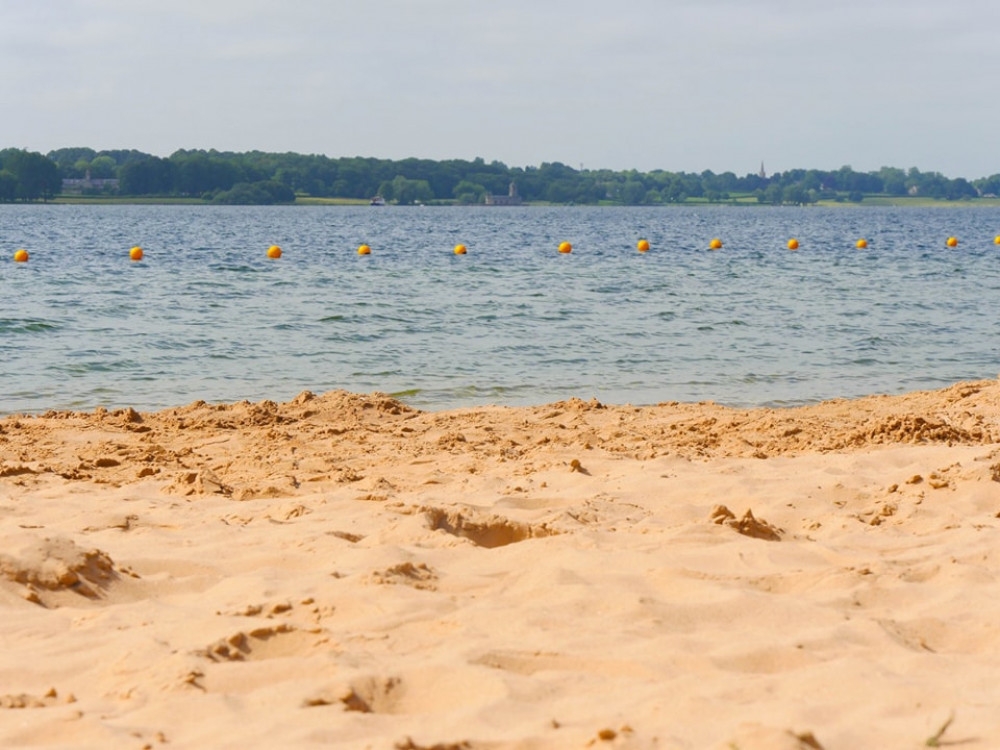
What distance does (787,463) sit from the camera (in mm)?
Result: 5938

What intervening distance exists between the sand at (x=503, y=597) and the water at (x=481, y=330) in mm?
3840

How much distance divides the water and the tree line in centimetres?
8263

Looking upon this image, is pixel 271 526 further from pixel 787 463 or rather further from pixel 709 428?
pixel 709 428

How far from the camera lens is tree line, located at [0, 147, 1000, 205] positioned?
347 ft

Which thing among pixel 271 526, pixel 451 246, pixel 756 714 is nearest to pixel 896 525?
pixel 756 714

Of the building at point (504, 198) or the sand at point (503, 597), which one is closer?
the sand at point (503, 597)

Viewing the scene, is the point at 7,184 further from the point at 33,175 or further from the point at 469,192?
the point at 469,192

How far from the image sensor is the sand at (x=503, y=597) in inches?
105

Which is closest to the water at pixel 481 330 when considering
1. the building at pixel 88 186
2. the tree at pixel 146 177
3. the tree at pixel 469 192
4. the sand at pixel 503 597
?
the sand at pixel 503 597

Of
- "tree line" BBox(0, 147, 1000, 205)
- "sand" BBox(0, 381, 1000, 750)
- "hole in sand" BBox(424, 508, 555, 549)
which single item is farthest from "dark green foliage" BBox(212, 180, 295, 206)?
"hole in sand" BBox(424, 508, 555, 549)

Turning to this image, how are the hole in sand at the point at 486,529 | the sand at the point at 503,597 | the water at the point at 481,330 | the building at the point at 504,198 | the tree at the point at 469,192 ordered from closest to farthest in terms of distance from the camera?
the sand at the point at 503,597, the hole in sand at the point at 486,529, the water at the point at 481,330, the tree at the point at 469,192, the building at the point at 504,198

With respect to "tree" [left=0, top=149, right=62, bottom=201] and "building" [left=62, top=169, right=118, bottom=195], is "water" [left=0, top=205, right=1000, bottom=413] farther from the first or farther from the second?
"building" [left=62, top=169, right=118, bottom=195]

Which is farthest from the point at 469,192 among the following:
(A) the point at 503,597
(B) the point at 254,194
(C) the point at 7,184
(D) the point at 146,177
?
(A) the point at 503,597

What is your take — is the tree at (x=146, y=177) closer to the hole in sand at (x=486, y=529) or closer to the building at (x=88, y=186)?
the building at (x=88, y=186)
